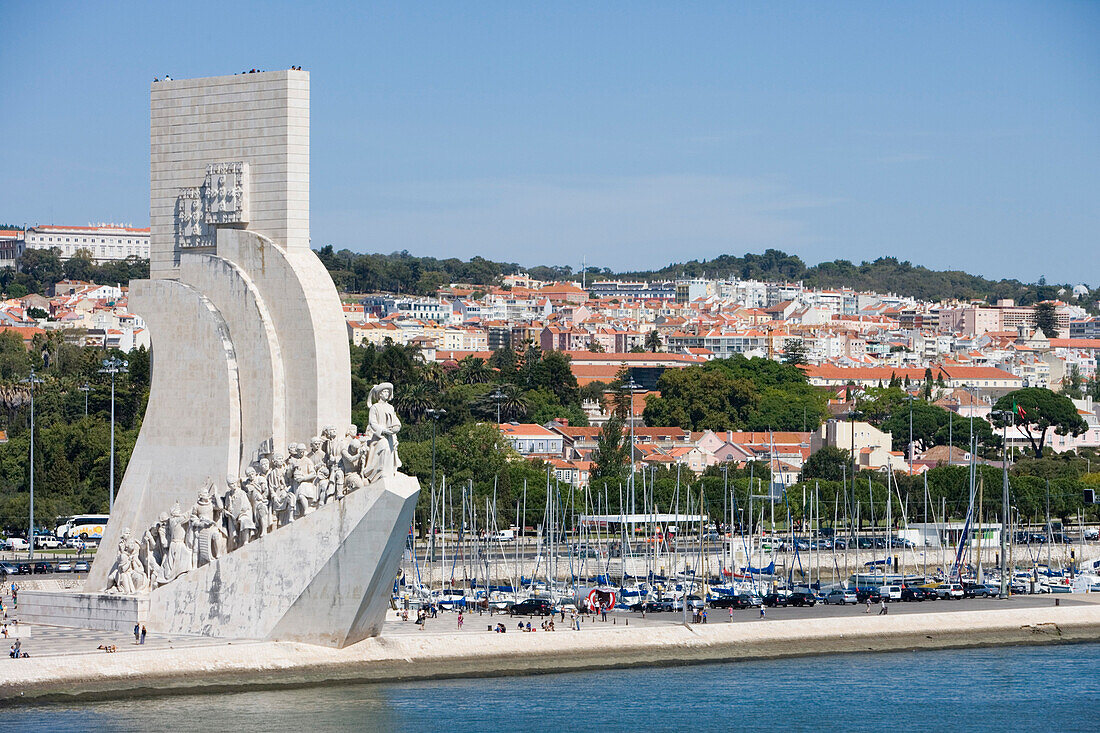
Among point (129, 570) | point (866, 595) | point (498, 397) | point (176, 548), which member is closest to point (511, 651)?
point (176, 548)

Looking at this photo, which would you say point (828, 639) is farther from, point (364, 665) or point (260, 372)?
point (260, 372)

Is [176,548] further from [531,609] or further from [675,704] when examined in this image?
[531,609]

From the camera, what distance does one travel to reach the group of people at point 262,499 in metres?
32.9

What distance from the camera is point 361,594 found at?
32.9 metres

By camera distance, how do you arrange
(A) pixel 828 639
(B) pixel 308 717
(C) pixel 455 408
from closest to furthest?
(B) pixel 308 717 → (A) pixel 828 639 → (C) pixel 455 408

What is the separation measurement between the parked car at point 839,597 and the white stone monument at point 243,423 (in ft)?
56.9

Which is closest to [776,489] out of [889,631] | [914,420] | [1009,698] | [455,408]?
[455,408]

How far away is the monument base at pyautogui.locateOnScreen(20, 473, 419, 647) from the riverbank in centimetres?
51

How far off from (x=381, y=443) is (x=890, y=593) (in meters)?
21.0

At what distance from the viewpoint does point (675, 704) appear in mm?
34500

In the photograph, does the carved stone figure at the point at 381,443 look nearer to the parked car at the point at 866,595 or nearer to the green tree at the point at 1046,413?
the parked car at the point at 866,595

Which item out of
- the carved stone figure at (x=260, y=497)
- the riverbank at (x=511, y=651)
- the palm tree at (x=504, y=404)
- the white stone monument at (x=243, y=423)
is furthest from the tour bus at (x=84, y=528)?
Answer: the palm tree at (x=504, y=404)

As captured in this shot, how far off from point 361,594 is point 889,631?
13914 mm

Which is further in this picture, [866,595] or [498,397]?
[498,397]
